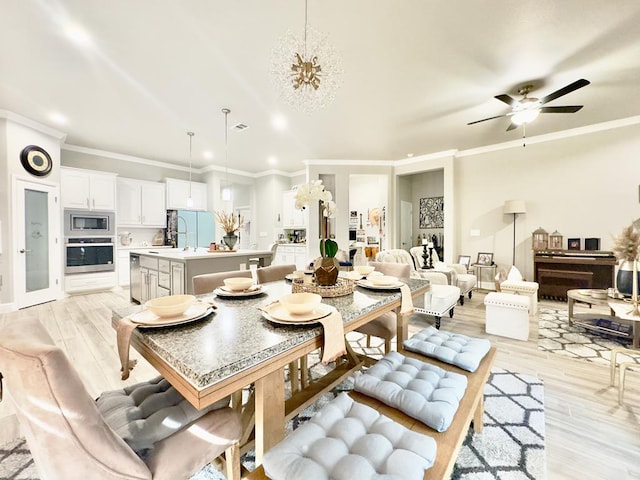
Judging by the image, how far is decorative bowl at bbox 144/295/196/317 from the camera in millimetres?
1024

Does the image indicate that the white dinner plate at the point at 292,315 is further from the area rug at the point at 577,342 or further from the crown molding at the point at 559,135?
the crown molding at the point at 559,135

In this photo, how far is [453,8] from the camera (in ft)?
6.78

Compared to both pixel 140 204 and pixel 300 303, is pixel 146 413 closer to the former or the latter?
pixel 300 303

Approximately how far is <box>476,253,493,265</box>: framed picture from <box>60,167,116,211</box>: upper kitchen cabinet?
7.40m

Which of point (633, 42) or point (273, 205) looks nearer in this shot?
point (633, 42)

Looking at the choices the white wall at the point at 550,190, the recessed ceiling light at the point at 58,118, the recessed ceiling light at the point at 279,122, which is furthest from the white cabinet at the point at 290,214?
the recessed ceiling light at the point at 58,118

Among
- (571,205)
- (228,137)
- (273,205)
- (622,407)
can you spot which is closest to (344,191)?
(273,205)

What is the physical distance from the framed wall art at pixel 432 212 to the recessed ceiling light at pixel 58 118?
742cm

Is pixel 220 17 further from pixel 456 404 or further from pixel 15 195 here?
pixel 15 195

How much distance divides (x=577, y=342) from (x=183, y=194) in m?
7.42

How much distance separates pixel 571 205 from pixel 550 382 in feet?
12.5

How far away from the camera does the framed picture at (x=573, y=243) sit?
14.6 ft

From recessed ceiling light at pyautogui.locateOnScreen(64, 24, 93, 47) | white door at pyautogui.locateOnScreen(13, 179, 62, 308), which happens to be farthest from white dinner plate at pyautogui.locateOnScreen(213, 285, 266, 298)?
white door at pyautogui.locateOnScreen(13, 179, 62, 308)

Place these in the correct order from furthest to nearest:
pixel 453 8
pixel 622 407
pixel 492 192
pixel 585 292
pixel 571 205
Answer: pixel 492 192
pixel 571 205
pixel 585 292
pixel 453 8
pixel 622 407
